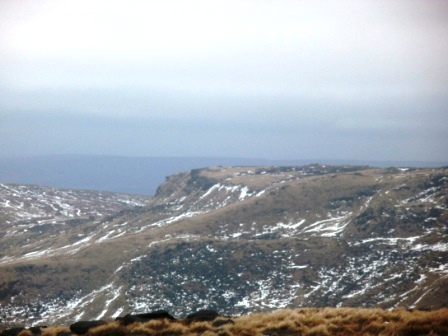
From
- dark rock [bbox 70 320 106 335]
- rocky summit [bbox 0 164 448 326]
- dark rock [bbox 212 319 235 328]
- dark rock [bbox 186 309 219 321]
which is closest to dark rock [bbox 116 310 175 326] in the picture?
dark rock [bbox 186 309 219 321]

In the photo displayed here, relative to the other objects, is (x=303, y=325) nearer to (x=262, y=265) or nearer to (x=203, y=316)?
(x=203, y=316)

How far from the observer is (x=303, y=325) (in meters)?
22.1

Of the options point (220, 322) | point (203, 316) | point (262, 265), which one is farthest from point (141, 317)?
point (262, 265)

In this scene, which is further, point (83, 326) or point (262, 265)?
point (262, 265)

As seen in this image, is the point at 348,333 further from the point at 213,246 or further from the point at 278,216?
the point at 278,216

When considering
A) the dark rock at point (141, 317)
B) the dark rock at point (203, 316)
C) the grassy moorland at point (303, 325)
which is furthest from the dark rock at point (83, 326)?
the dark rock at point (203, 316)

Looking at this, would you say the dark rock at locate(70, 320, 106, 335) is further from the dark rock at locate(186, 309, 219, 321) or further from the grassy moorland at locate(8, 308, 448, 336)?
the dark rock at locate(186, 309, 219, 321)

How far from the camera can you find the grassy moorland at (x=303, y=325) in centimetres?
2017

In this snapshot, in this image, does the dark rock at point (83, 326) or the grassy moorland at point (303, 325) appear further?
the dark rock at point (83, 326)

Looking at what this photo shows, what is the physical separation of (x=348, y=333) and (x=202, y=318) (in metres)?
7.88

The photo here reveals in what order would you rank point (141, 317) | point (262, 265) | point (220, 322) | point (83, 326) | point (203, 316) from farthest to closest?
1. point (262, 265)
2. point (203, 316)
3. point (141, 317)
4. point (220, 322)
5. point (83, 326)

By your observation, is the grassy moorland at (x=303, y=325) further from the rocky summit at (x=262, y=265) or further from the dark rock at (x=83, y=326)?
the rocky summit at (x=262, y=265)

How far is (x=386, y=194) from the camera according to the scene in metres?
174

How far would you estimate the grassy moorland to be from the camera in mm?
20172
